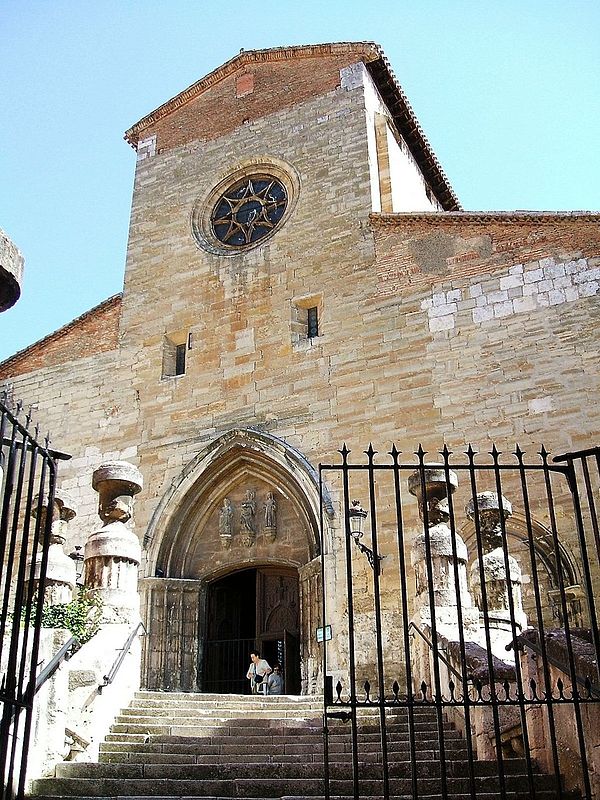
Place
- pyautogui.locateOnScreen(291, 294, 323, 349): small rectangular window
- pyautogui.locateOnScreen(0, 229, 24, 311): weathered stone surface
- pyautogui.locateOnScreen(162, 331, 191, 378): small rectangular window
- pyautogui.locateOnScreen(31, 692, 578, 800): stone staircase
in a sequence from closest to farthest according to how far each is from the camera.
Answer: pyautogui.locateOnScreen(0, 229, 24, 311): weathered stone surface
pyautogui.locateOnScreen(31, 692, 578, 800): stone staircase
pyautogui.locateOnScreen(291, 294, 323, 349): small rectangular window
pyautogui.locateOnScreen(162, 331, 191, 378): small rectangular window

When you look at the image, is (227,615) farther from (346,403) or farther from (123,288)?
(123,288)

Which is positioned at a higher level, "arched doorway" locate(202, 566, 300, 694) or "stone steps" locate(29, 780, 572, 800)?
"arched doorway" locate(202, 566, 300, 694)

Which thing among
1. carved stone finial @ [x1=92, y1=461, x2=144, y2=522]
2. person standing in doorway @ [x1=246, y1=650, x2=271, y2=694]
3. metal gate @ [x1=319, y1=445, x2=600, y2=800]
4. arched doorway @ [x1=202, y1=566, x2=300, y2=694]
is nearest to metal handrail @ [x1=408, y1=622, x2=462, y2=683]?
metal gate @ [x1=319, y1=445, x2=600, y2=800]

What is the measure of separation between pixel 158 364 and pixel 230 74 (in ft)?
21.8

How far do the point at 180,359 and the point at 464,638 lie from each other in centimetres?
895

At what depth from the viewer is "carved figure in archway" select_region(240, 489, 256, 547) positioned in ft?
44.3

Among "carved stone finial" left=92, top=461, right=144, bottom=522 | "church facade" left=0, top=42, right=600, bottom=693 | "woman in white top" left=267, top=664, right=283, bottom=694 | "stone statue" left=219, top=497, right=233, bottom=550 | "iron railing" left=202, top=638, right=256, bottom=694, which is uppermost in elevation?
"church facade" left=0, top=42, right=600, bottom=693

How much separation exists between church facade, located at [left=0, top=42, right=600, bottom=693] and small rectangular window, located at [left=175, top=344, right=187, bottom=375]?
6 centimetres

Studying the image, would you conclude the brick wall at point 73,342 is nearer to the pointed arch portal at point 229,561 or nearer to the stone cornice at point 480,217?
the pointed arch portal at point 229,561

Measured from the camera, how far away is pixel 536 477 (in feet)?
38.2

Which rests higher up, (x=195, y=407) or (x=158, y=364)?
(x=158, y=364)

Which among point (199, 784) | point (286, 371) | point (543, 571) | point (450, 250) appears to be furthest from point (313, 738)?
point (450, 250)

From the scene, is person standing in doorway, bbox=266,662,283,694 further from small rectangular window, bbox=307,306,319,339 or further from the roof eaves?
the roof eaves

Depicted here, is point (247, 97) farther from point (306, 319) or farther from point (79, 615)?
point (79, 615)
